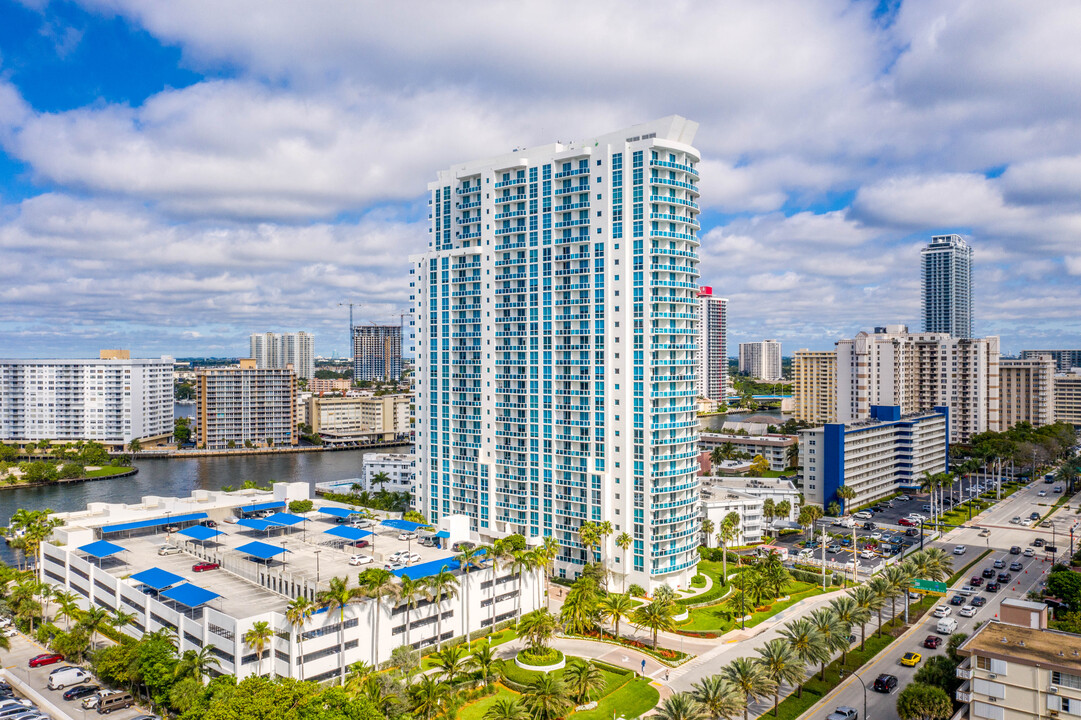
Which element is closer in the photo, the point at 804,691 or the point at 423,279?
the point at 804,691

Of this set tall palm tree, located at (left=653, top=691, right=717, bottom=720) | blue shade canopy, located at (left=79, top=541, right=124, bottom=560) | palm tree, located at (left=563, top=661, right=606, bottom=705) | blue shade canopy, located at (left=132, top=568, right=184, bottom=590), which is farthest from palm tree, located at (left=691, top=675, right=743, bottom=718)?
blue shade canopy, located at (left=79, top=541, right=124, bottom=560)

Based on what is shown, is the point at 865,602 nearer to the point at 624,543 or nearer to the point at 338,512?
the point at 624,543

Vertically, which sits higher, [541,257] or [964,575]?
[541,257]

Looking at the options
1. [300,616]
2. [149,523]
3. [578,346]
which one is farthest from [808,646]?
[149,523]

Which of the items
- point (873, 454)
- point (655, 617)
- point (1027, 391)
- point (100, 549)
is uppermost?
point (1027, 391)

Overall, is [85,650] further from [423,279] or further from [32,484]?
[32,484]

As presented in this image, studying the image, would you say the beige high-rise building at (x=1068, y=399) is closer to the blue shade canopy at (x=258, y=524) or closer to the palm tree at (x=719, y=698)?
the palm tree at (x=719, y=698)

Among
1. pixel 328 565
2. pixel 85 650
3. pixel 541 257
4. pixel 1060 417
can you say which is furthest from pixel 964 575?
pixel 1060 417

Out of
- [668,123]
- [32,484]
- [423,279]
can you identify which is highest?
[668,123]
